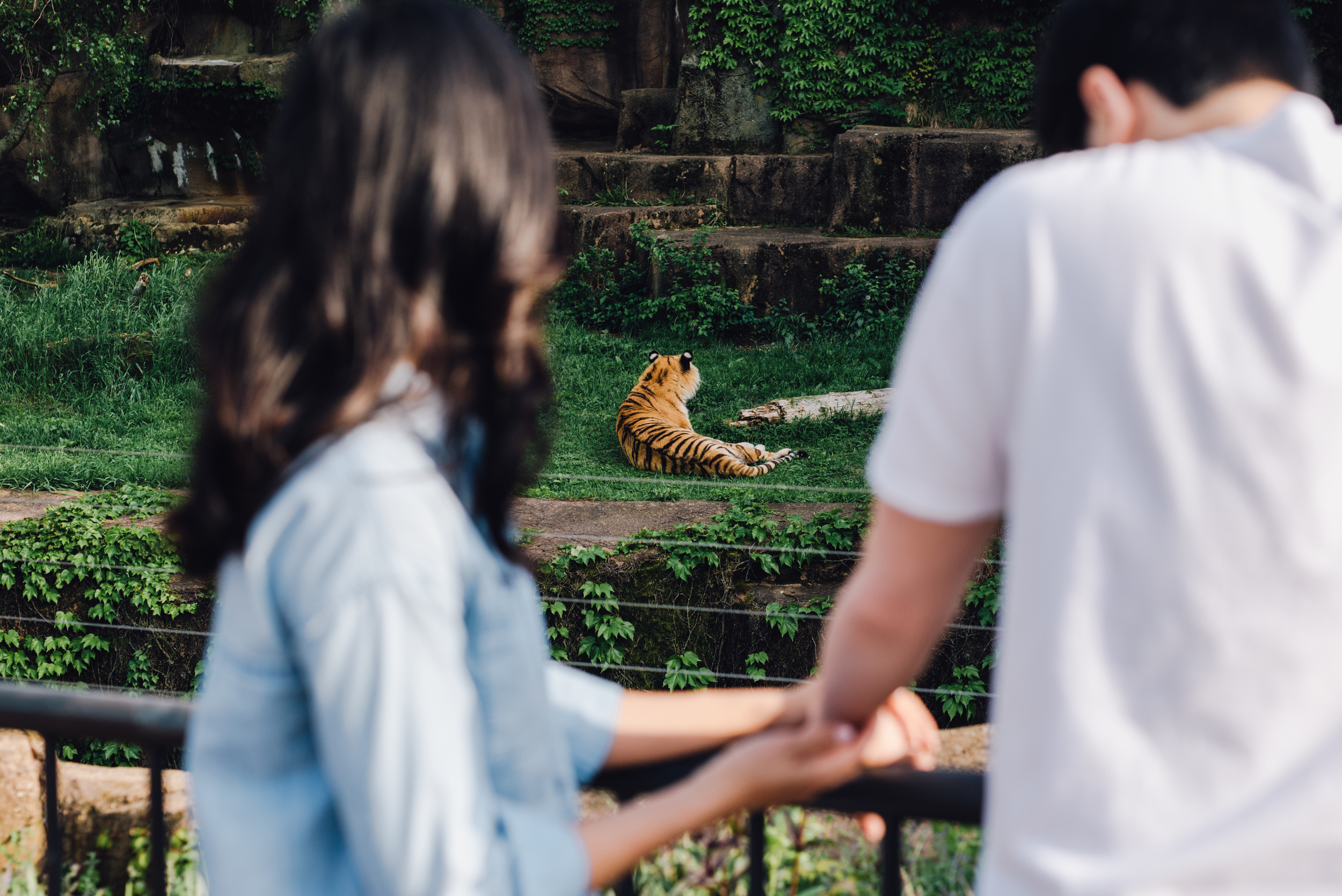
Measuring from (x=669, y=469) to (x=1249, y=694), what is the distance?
6250 millimetres

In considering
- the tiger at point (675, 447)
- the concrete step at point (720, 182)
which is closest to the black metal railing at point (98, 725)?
the tiger at point (675, 447)

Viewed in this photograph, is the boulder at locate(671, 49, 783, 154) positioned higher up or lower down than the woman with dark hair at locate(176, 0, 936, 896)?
higher up

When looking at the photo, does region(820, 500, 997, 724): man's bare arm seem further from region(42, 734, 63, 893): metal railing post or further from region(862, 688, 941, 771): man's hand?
region(42, 734, 63, 893): metal railing post

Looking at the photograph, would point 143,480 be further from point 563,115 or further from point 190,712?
point 563,115

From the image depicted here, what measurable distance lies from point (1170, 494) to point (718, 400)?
7.82 metres

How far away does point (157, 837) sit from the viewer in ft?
4.15

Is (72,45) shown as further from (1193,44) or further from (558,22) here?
(1193,44)

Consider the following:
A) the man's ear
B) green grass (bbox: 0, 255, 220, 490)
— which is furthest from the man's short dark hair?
green grass (bbox: 0, 255, 220, 490)

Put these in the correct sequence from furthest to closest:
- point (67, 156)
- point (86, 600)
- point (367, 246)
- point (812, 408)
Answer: point (67, 156) → point (812, 408) → point (86, 600) → point (367, 246)

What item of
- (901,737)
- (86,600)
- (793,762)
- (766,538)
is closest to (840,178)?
(766,538)

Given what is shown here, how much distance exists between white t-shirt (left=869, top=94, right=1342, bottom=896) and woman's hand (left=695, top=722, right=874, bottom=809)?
0.24 meters

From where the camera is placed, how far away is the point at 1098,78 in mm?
934

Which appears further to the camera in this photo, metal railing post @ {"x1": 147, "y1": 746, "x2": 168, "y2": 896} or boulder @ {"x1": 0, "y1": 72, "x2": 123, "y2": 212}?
boulder @ {"x1": 0, "y1": 72, "x2": 123, "y2": 212}

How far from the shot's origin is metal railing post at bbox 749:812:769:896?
3.68 ft
